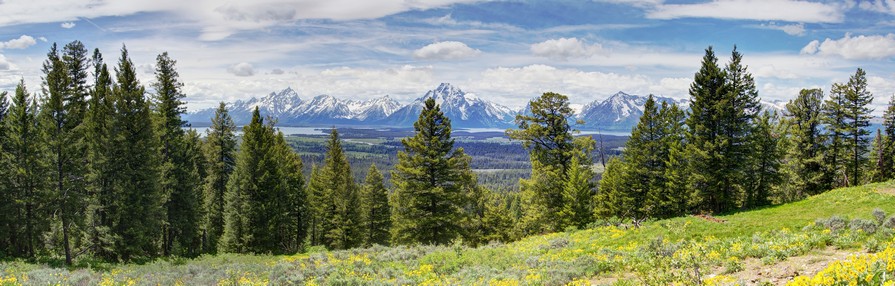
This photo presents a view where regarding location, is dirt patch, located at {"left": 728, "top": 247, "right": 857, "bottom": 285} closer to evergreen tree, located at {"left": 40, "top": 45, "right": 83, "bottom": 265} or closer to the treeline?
the treeline

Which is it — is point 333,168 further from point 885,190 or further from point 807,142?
point 807,142

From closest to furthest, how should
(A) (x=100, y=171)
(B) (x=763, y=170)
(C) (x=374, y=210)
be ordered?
(A) (x=100, y=171) < (B) (x=763, y=170) < (C) (x=374, y=210)

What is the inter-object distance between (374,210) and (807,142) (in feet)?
139

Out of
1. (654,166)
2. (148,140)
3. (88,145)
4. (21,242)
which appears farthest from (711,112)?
(21,242)

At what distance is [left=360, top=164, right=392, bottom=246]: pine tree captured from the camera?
152ft

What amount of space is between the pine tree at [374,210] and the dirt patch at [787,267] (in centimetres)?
3771

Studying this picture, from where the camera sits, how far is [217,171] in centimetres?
4094

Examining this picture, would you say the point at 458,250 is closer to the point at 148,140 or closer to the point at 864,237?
the point at 864,237

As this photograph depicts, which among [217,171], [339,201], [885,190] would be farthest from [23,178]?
[885,190]

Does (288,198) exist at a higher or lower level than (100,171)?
lower

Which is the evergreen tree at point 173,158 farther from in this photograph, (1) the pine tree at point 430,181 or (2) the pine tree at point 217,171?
(1) the pine tree at point 430,181

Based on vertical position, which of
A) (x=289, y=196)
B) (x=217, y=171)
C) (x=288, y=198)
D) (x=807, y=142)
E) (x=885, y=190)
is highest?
A: (x=807, y=142)

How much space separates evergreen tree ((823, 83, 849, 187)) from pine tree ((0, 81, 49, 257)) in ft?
193

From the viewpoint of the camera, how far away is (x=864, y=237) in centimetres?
1218
